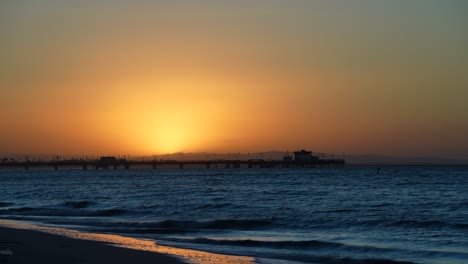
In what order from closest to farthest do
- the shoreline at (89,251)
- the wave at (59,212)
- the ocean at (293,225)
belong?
the shoreline at (89,251)
the ocean at (293,225)
the wave at (59,212)

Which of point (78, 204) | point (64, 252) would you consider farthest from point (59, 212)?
point (64, 252)

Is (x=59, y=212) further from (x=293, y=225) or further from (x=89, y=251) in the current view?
(x=89, y=251)

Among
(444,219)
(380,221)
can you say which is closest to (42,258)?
(380,221)

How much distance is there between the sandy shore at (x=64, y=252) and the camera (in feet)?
50.8

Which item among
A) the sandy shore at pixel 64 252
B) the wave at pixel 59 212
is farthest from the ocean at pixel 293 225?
the sandy shore at pixel 64 252

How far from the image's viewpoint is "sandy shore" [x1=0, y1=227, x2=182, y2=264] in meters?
15.5

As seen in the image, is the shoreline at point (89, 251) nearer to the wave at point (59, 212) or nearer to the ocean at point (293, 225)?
the ocean at point (293, 225)

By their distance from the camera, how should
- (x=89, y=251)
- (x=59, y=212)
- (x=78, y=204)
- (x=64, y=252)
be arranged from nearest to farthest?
(x=64, y=252), (x=89, y=251), (x=59, y=212), (x=78, y=204)

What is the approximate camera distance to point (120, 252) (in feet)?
57.3

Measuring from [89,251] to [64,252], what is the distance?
0.71 m

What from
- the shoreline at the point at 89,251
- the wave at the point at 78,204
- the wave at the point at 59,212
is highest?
the shoreline at the point at 89,251

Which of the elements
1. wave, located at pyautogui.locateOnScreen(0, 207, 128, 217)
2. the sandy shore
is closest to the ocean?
wave, located at pyautogui.locateOnScreen(0, 207, 128, 217)

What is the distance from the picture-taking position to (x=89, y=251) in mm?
17406

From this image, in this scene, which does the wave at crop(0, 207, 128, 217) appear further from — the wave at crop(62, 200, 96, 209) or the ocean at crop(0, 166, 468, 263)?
the wave at crop(62, 200, 96, 209)
